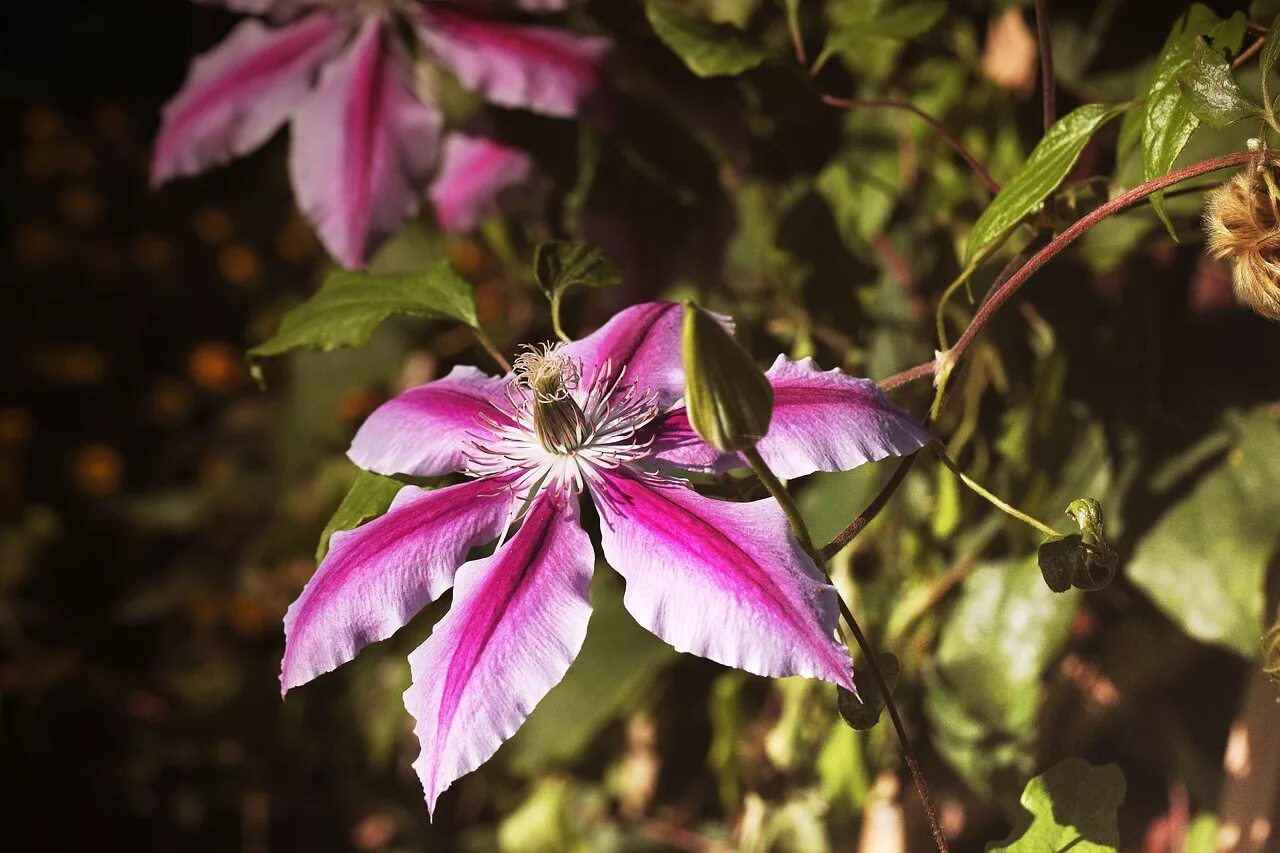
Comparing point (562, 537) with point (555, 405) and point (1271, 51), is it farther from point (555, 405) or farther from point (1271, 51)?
point (1271, 51)

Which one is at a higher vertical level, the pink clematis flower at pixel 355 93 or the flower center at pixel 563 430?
the pink clematis flower at pixel 355 93

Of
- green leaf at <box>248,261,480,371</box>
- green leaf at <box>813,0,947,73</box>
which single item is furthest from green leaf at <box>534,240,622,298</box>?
green leaf at <box>813,0,947,73</box>

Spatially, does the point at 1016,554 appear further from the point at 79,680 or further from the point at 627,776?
the point at 79,680

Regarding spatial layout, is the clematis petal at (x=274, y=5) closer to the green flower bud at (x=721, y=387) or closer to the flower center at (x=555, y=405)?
the flower center at (x=555, y=405)

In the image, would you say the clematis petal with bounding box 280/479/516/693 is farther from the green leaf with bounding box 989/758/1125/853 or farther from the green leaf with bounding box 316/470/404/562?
the green leaf with bounding box 989/758/1125/853

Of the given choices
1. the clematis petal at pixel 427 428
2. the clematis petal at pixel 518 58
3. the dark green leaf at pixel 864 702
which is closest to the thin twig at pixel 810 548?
the dark green leaf at pixel 864 702

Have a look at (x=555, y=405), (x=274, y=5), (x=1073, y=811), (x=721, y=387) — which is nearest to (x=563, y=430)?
(x=555, y=405)

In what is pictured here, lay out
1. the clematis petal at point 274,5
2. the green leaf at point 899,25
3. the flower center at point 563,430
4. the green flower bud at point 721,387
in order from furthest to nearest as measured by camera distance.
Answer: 1. the clematis petal at point 274,5
2. the green leaf at point 899,25
3. the flower center at point 563,430
4. the green flower bud at point 721,387
